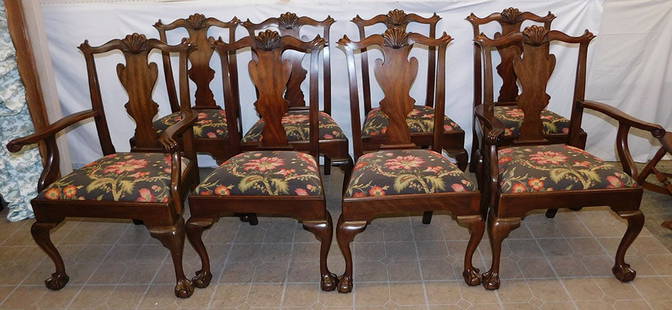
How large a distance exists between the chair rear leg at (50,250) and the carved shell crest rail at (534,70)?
219 centimetres

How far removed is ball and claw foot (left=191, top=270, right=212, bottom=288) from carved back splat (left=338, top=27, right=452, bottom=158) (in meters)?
0.89

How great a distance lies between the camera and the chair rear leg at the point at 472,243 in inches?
74.5

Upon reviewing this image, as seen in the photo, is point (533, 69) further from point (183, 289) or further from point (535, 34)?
point (183, 289)

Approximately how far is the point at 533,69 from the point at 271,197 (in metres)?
1.38

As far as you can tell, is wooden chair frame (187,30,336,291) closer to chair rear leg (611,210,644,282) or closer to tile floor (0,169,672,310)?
tile floor (0,169,672,310)

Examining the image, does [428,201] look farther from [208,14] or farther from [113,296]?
[208,14]

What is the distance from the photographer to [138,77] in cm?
219

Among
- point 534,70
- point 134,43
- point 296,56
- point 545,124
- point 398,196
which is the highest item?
point 134,43

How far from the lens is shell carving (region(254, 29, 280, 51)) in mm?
2031

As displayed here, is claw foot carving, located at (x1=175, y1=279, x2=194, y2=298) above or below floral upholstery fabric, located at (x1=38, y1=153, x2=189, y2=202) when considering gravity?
below

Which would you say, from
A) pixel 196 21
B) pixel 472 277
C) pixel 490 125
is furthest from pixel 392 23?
pixel 472 277

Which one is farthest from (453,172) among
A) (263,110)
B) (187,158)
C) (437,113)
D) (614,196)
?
(187,158)

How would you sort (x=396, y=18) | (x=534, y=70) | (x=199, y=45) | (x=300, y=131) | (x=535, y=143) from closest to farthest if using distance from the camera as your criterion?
(x=534, y=70), (x=535, y=143), (x=300, y=131), (x=396, y=18), (x=199, y=45)

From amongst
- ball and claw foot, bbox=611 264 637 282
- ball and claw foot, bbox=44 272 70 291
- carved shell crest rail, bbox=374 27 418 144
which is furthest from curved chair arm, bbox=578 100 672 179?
ball and claw foot, bbox=44 272 70 291
